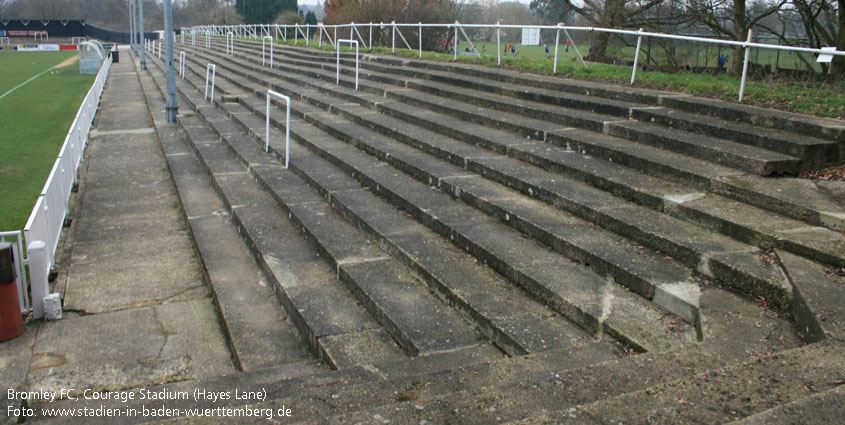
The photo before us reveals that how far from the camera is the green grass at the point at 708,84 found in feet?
23.6

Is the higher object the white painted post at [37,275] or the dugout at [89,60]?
the dugout at [89,60]

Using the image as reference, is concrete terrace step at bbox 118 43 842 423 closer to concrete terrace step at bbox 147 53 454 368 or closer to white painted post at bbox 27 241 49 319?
concrete terrace step at bbox 147 53 454 368

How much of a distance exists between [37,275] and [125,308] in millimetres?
723

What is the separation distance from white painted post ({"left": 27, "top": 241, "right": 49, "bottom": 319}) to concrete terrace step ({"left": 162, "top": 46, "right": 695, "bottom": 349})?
317 centimetres

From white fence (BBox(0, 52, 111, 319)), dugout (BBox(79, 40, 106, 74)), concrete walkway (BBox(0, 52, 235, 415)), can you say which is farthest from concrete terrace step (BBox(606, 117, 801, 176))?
dugout (BBox(79, 40, 106, 74))

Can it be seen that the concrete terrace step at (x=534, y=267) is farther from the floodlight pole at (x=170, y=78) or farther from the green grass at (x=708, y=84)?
the floodlight pole at (x=170, y=78)

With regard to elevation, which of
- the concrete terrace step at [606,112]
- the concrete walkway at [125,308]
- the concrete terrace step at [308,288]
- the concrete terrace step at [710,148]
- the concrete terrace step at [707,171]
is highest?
the concrete terrace step at [606,112]

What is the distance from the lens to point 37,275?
5.35 m

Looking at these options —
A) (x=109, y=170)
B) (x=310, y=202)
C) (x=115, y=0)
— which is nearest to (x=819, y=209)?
(x=310, y=202)

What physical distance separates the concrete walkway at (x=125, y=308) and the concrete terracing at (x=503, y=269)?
1.3 inches

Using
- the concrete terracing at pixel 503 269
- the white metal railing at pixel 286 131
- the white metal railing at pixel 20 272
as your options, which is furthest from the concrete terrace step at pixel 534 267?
the white metal railing at pixel 20 272

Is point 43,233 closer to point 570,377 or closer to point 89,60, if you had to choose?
point 570,377

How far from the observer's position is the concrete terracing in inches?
123

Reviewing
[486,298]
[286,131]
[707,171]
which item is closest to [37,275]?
[486,298]
